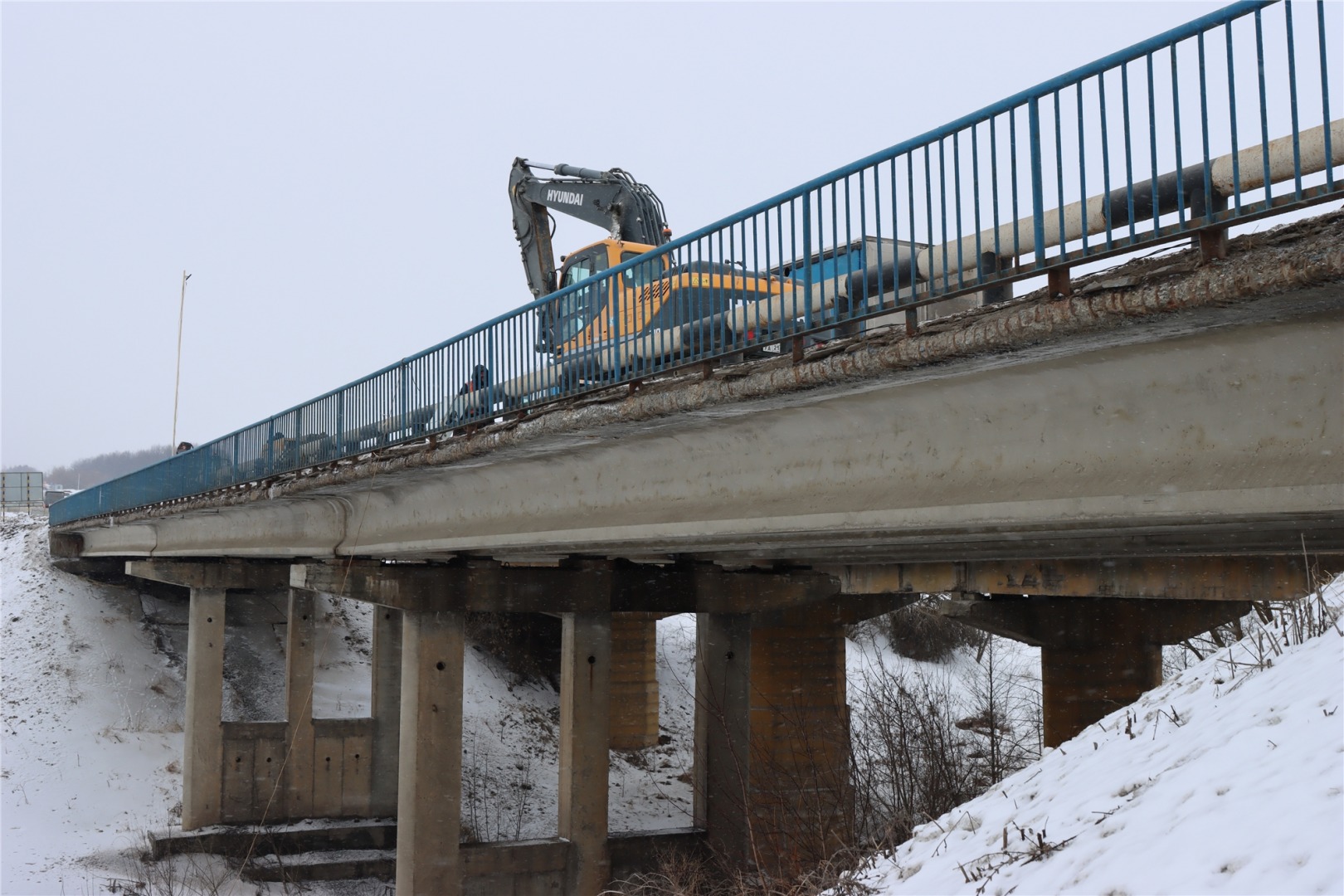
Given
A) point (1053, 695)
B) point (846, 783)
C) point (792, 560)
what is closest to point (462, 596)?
point (792, 560)

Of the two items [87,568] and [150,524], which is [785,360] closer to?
[150,524]

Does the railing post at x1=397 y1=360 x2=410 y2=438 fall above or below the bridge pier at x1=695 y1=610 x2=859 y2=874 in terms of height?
above

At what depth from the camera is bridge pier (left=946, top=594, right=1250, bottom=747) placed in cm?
1656

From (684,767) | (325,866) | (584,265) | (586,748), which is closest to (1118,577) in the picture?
(586,748)

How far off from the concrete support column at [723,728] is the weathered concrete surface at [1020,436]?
7375 mm

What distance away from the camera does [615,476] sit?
372 inches

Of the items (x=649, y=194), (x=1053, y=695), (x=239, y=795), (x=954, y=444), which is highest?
(x=649, y=194)

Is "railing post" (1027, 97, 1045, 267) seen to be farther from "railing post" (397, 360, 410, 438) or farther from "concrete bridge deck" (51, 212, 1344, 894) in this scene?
"railing post" (397, 360, 410, 438)

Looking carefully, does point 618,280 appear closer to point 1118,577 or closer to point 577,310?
point 577,310

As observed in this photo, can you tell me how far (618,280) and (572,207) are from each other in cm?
1056

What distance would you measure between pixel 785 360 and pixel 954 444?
3.81 ft

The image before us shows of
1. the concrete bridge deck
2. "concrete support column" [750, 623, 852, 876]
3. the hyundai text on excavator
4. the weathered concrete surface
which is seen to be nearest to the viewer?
the weathered concrete surface

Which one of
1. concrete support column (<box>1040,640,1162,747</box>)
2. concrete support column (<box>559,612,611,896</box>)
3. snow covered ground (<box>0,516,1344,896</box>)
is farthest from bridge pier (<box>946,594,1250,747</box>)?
snow covered ground (<box>0,516,1344,896</box>)

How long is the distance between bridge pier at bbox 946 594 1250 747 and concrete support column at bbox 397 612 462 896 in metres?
7.19
